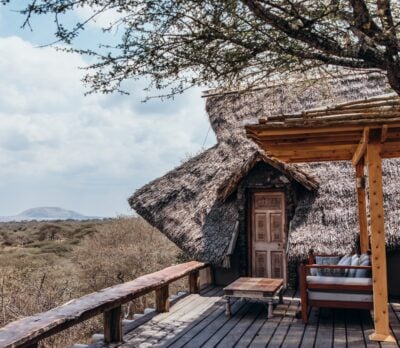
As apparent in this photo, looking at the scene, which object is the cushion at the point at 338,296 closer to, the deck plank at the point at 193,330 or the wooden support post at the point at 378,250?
the wooden support post at the point at 378,250

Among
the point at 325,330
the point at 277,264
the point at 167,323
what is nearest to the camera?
the point at 325,330

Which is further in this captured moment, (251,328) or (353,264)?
(353,264)

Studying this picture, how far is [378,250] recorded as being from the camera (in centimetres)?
560

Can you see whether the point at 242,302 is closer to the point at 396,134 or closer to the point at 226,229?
the point at 226,229

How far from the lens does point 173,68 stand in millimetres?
4422

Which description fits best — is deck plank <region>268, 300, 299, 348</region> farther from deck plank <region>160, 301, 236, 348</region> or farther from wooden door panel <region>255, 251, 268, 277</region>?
wooden door panel <region>255, 251, 268, 277</region>

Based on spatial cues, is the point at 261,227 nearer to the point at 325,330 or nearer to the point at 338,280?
the point at 338,280

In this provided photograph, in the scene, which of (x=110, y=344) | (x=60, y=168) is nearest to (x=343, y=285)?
(x=110, y=344)

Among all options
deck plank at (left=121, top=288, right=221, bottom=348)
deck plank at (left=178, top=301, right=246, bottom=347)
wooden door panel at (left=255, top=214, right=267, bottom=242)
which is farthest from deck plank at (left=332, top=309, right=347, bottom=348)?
wooden door panel at (left=255, top=214, right=267, bottom=242)

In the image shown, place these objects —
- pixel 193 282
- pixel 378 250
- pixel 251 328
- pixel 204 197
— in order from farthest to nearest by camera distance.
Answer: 1. pixel 204 197
2. pixel 193 282
3. pixel 251 328
4. pixel 378 250

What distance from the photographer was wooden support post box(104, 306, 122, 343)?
5.48 m

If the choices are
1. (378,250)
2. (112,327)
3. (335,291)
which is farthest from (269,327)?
(112,327)

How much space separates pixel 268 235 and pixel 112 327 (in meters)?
4.46

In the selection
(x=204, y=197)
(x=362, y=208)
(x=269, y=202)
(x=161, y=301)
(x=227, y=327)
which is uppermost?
(x=204, y=197)
